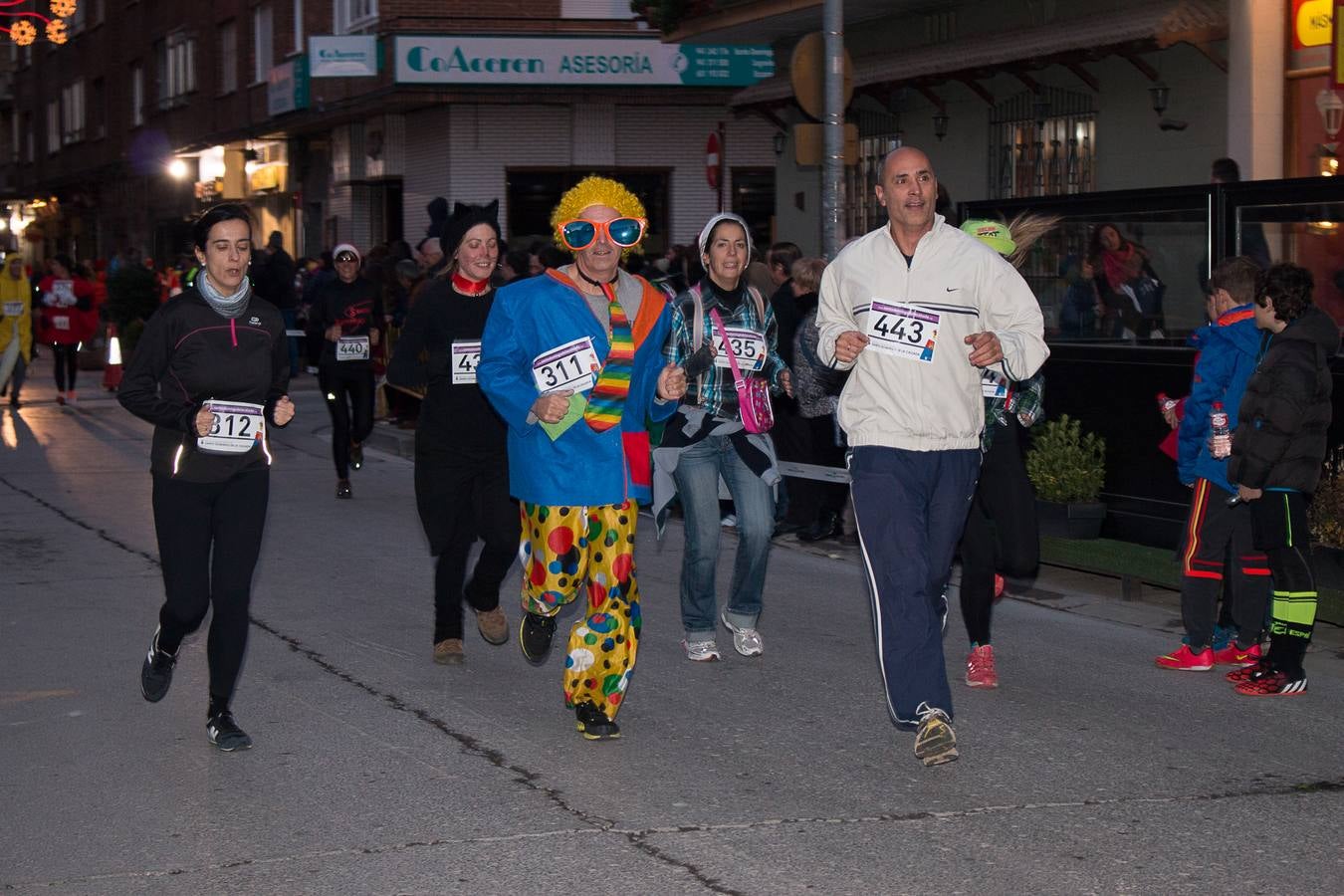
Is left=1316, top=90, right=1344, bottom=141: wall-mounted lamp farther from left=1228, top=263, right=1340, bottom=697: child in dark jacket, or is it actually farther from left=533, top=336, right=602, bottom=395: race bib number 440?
left=533, top=336, right=602, bottom=395: race bib number 440

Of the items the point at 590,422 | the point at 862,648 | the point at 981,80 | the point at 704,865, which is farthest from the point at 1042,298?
the point at 981,80

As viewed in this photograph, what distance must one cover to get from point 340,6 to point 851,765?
90.2 feet

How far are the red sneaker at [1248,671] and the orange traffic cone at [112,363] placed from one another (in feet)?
64.0

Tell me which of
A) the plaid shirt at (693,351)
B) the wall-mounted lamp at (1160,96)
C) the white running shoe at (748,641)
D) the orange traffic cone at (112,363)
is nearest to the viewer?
the plaid shirt at (693,351)

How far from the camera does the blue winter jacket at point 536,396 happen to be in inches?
252

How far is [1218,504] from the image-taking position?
7.68m

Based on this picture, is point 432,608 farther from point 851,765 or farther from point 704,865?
point 704,865

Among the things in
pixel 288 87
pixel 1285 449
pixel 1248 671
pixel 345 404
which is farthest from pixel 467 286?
pixel 288 87

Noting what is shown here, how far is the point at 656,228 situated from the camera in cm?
3047

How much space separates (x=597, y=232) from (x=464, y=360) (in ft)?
4.80

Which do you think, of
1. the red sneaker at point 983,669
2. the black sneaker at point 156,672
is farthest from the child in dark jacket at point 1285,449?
the black sneaker at point 156,672

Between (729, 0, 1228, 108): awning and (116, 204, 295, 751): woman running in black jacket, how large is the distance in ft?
33.4

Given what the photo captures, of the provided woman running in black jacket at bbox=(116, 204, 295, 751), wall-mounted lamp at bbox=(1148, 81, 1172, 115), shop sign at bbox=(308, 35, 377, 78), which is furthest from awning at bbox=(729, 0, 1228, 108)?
shop sign at bbox=(308, 35, 377, 78)

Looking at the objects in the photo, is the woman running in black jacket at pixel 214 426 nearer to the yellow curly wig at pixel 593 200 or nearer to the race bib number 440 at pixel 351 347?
the yellow curly wig at pixel 593 200
